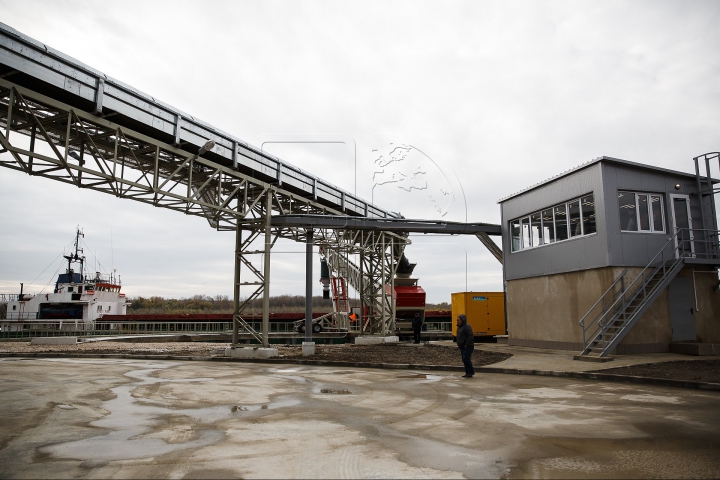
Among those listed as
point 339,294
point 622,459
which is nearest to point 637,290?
point 622,459

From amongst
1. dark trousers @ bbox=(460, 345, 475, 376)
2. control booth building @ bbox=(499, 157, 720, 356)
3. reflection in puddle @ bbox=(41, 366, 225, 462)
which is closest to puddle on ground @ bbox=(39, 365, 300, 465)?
reflection in puddle @ bbox=(41, 366, 225, 462)

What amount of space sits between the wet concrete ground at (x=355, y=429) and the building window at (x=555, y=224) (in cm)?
882

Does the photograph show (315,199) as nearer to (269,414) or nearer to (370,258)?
(370,258)

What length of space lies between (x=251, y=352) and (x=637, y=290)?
1424cm

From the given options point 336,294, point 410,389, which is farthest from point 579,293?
point 336,294

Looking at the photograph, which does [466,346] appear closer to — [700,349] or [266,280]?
[266,280]

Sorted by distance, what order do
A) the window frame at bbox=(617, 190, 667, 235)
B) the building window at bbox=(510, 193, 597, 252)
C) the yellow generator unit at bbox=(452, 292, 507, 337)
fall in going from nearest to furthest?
the window frame at bbox=(617, 190, 667, 235)
the building window at bbox=(510, 193, 597, 252)
the yellow generator unit at bbox=(452, 292, 507, 337)

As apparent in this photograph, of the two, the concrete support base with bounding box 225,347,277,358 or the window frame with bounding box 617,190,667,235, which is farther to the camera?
the concrete support base with bounding box 225,347,277,358

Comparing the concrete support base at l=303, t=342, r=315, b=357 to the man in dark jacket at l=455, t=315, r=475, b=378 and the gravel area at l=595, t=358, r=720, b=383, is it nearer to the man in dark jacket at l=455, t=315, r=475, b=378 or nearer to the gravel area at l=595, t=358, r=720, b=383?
the man in dark jacket at l=455, t=315, r=475, b=378

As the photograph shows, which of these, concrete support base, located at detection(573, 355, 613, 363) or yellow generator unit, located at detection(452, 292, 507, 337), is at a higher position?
yellow generator unit, located at detection(452, 292, 507, 337)

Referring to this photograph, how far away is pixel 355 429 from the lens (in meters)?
7.13

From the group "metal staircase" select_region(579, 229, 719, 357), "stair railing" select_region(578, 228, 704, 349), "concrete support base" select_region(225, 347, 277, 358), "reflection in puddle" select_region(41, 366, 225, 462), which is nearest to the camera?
"reflection in puddle" select_region(41, 366, 225, 462)

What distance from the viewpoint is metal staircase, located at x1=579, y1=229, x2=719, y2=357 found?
52.7ft

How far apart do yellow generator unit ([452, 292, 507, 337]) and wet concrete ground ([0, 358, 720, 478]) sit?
15.8m
